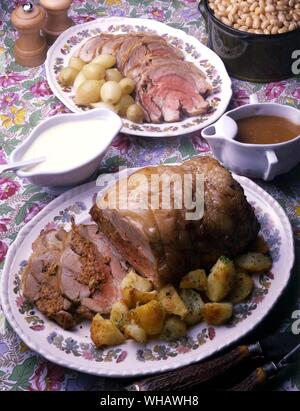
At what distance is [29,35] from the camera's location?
8.37ft

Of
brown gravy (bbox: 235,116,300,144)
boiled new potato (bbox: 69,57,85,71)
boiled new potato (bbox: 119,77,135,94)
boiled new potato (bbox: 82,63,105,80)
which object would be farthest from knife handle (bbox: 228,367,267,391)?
boiled new potato (bbox: 69,57,85,71)

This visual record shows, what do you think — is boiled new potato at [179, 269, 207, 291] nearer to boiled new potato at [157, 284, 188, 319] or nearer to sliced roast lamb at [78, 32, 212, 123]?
boiled new potato at [157, 284, 188, 319]

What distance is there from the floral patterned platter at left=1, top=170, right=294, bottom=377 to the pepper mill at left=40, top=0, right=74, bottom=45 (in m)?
1.04

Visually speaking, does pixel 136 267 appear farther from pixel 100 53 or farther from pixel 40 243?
pixel 100 53

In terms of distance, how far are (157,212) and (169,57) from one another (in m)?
0.95

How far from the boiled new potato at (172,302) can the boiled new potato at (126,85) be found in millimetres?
901

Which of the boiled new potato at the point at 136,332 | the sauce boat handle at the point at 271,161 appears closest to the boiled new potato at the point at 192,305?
the boiled new potato at the point at 136,332

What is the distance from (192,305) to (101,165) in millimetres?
727

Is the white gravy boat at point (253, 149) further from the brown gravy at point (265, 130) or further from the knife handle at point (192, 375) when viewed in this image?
the knife handle at point (192, 375)

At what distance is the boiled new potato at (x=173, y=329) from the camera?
1672 millimetres

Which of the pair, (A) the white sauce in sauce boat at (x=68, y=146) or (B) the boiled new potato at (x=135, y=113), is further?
(B) the boiled new potato at (x=135, y=113)

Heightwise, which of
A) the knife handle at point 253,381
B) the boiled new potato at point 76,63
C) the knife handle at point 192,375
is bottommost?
the knife handle at point 253,381

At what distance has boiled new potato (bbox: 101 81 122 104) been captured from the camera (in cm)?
226

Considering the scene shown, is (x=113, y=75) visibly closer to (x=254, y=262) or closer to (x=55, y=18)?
(x=55, y=18)
